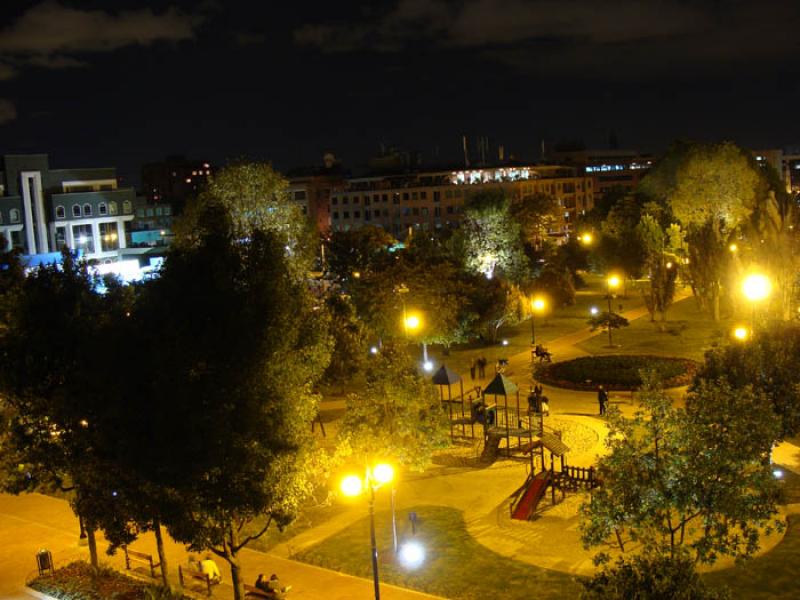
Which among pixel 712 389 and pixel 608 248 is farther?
pixel 608 248

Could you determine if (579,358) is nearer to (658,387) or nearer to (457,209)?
(658,387)

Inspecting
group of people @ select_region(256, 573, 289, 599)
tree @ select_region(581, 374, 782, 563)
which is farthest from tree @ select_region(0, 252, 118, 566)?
tree @ select_region(581, 374, 782, 563)

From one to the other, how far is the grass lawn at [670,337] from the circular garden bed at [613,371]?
4.01 m

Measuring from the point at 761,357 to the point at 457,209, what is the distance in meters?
117

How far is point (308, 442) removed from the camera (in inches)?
714

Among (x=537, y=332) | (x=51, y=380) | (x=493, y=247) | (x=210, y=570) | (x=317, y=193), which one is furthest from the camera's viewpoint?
(x=317, y=193)

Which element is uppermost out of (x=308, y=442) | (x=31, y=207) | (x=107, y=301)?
(x=31, y=207)

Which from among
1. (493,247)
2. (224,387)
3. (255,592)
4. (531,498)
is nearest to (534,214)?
(493,247)

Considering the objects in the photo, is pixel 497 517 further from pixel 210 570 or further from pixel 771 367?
pixel 771 367

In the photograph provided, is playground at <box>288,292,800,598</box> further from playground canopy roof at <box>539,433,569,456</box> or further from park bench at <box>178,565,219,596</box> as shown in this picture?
park bench at <box>178,565,219,596</box>

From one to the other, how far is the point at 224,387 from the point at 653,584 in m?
8.47

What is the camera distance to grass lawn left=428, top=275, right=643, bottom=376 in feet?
166

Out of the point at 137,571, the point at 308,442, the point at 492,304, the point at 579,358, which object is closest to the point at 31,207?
the point at 492,304

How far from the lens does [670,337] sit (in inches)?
2050
